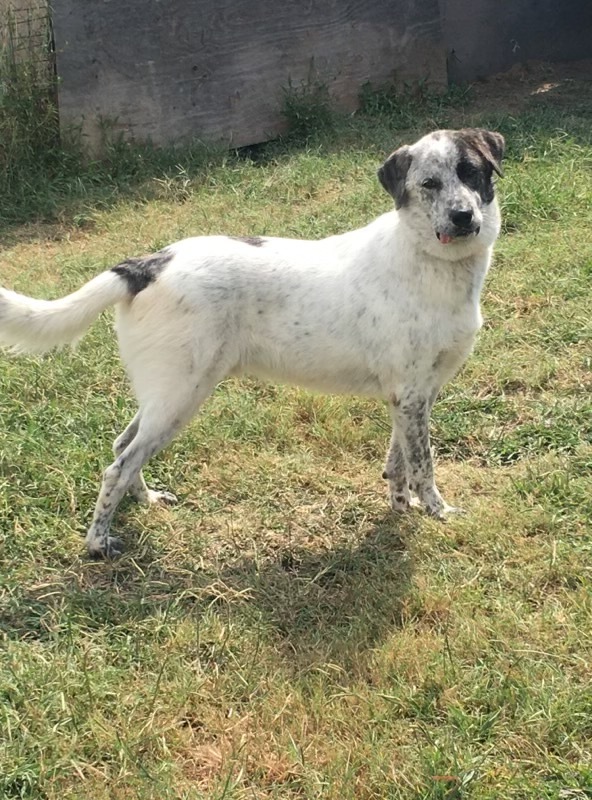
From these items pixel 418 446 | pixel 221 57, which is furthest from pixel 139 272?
Answer: pixel 221 57

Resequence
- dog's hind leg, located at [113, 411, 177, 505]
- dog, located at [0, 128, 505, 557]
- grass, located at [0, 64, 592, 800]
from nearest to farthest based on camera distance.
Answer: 1. grass, located at [0, 64, 592, 800]
2. dog, located at [0, 128, 505, 557]
3. dog's hind leg, located at [113, 411, 177, 505]

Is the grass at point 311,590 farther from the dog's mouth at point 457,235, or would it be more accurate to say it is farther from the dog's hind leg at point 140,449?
the dog's mouth at point 457,235

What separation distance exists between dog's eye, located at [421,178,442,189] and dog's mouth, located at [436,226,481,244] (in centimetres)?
19

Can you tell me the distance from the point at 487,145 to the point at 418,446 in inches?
50.2

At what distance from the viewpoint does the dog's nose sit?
3709 mm

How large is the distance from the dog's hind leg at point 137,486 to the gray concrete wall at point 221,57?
440 cm

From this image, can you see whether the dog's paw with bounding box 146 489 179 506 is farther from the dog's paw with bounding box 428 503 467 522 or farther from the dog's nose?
the dog's nose

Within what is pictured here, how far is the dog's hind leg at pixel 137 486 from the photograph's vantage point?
167 inches

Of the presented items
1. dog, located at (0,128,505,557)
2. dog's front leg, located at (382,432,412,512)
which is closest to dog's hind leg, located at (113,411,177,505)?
dog, located at (0,128,505,557)

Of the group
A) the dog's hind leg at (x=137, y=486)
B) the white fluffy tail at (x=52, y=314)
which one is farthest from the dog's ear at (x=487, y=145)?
the dog's hind leg at (x=137, y=486)

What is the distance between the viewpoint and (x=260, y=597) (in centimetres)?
376

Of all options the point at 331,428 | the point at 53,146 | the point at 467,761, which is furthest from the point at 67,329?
the point at 53,146

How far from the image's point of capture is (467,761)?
2.82 metres

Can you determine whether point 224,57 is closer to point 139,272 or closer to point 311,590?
point 139,272
